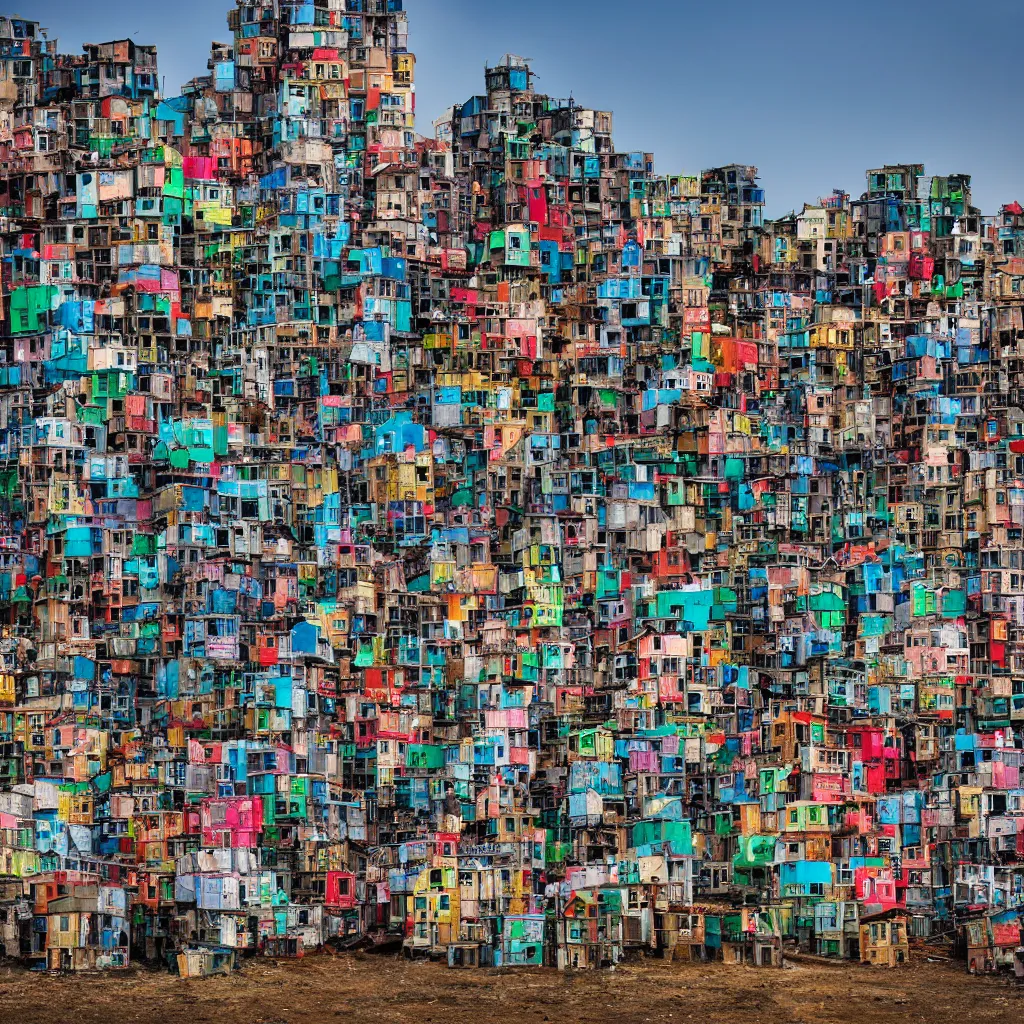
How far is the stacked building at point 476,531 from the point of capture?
6756 centimetres

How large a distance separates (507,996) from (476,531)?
21520mm

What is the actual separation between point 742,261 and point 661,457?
603 inches

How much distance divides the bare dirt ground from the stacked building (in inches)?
36.0

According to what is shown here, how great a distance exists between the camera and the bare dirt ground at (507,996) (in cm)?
6147

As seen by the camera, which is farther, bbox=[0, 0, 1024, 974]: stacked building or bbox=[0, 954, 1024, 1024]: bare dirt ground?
bbox=[0, 0, 1024, 974]: stacked building

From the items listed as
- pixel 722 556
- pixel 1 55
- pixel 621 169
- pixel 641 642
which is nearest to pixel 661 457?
pixel 722 556

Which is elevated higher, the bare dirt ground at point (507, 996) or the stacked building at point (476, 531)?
the stacked building at point (476, 531)

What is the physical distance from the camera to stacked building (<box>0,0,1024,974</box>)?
6756 cm

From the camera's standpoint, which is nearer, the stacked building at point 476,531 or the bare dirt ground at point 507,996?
the bare dirt ground at point 507,996

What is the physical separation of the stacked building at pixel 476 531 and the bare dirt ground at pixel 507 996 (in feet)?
3.00

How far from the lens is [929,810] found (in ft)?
232

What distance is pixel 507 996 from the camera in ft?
206

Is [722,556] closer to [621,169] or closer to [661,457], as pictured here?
[661,457]

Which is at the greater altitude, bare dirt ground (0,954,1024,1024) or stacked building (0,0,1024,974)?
stacked building (0,0,1024,974)
